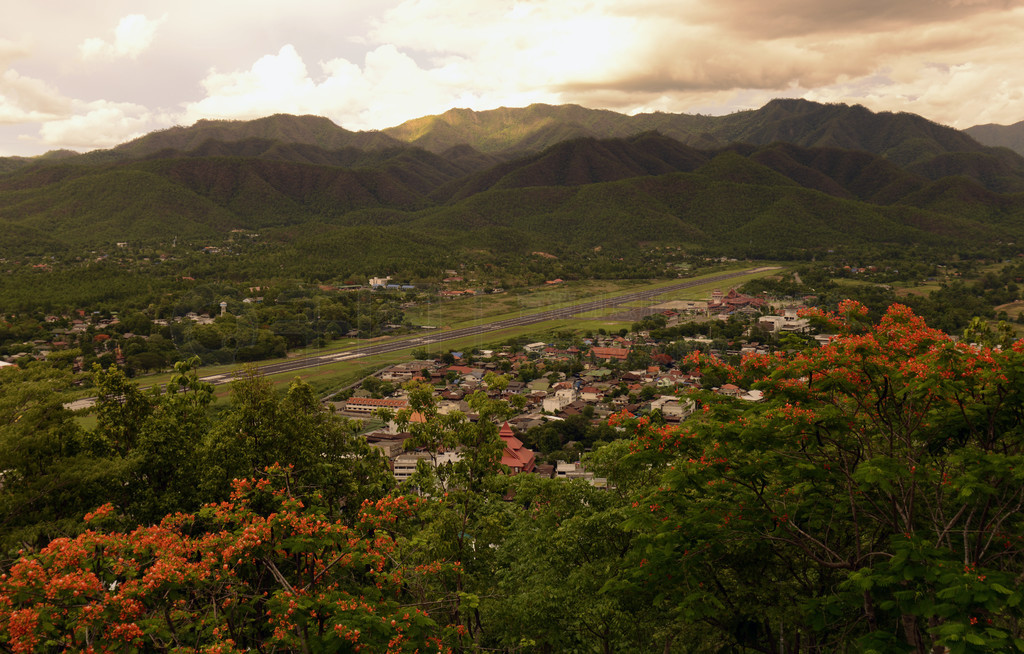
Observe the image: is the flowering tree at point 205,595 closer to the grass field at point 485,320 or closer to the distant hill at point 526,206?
the grass field at point 485,320

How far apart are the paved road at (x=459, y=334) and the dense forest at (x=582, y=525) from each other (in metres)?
22.0

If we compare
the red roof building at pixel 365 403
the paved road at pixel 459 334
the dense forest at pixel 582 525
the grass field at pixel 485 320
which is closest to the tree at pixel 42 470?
the dense forest at pixel 582 525

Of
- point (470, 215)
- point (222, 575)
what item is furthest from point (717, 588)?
point (470, 215)

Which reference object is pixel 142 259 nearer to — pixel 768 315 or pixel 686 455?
pixel 768 315

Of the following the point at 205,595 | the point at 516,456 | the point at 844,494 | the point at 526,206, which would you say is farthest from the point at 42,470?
the point at 526,206

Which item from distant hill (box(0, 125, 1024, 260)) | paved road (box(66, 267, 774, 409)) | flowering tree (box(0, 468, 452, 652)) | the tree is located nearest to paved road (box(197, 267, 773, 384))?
paved road (box(66, 267, 774, 409))

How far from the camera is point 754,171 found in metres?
166

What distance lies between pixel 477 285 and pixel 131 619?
246 feet

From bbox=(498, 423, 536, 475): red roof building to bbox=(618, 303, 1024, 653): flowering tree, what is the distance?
16.4 m

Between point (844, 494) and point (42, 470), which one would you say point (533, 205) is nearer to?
point (42, 470)

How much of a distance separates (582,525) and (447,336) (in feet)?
153

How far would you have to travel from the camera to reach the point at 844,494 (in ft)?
23.4

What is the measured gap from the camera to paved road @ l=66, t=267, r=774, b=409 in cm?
4163

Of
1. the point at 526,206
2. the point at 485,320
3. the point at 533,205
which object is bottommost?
the point at 485,320
